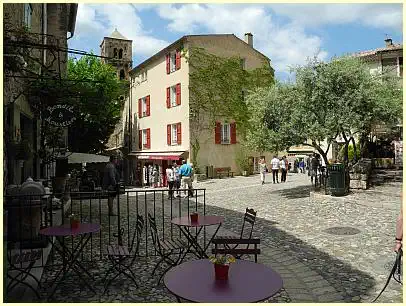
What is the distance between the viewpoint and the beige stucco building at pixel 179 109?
26.8 metres

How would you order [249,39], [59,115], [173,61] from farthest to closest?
[249,39], [173,61], [59,115]

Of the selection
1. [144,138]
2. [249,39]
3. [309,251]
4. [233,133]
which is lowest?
[309,251]

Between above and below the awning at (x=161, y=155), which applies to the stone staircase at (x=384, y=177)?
below

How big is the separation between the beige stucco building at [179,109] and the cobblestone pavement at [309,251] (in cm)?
1323

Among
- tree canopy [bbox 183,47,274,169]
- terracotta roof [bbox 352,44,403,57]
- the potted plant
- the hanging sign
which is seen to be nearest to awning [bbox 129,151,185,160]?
tree canopy [bbox 183,47,274,169]

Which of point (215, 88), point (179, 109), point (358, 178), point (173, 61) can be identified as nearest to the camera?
point (358, 178)

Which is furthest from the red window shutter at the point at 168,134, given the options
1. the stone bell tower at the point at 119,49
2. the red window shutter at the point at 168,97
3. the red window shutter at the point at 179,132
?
the stone bell tower at the point at 119,49

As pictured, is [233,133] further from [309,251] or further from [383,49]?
[309,251]

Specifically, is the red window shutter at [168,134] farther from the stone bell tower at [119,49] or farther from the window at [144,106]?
the stone bell tower at [119,49]

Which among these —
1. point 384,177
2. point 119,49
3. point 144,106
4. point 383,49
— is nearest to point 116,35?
point 119,49

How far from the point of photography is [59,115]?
10117 mm

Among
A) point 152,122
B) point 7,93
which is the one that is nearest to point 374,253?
point 7,93

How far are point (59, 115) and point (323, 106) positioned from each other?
9.64 m

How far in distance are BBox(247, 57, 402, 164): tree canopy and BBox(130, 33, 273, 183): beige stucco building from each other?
11.5 metres
